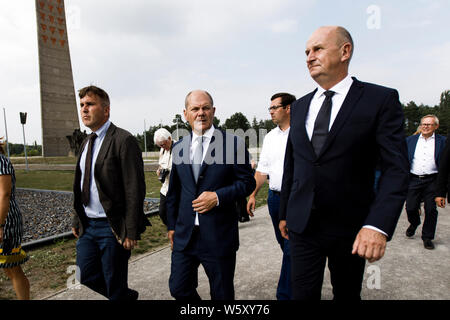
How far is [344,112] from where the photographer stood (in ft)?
5.93

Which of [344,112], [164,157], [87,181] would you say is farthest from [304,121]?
[164,157]

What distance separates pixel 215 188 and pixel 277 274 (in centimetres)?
210

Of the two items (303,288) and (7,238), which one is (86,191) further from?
(303,288)

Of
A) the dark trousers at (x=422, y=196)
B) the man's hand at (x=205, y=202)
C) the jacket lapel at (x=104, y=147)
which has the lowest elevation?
the dark trousers at (x=422, y=196)

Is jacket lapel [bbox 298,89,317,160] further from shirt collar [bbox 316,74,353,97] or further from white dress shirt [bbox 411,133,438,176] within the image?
white dress shirt [bbox 411,133,438,176]

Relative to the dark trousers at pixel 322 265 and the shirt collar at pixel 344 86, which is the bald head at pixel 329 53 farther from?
the dark trousers at pixel 322 265

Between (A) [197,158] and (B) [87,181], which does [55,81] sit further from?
(A) [197,158]

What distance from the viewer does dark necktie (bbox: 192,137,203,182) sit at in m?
2.54

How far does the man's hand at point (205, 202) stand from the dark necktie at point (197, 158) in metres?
0.24

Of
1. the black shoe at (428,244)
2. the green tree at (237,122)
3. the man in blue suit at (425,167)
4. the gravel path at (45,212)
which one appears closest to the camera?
the black shoe at (428,244)

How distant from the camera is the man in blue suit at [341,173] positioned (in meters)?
1.63

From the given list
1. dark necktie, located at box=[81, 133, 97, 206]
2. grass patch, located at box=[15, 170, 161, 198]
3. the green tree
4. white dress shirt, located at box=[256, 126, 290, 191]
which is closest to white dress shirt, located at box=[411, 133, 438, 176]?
white dress shirt, located at box=[256, 126, 290, 191]

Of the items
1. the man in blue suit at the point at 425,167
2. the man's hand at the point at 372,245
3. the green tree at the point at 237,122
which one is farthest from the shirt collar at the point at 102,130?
the green tree at the point at 237,122
